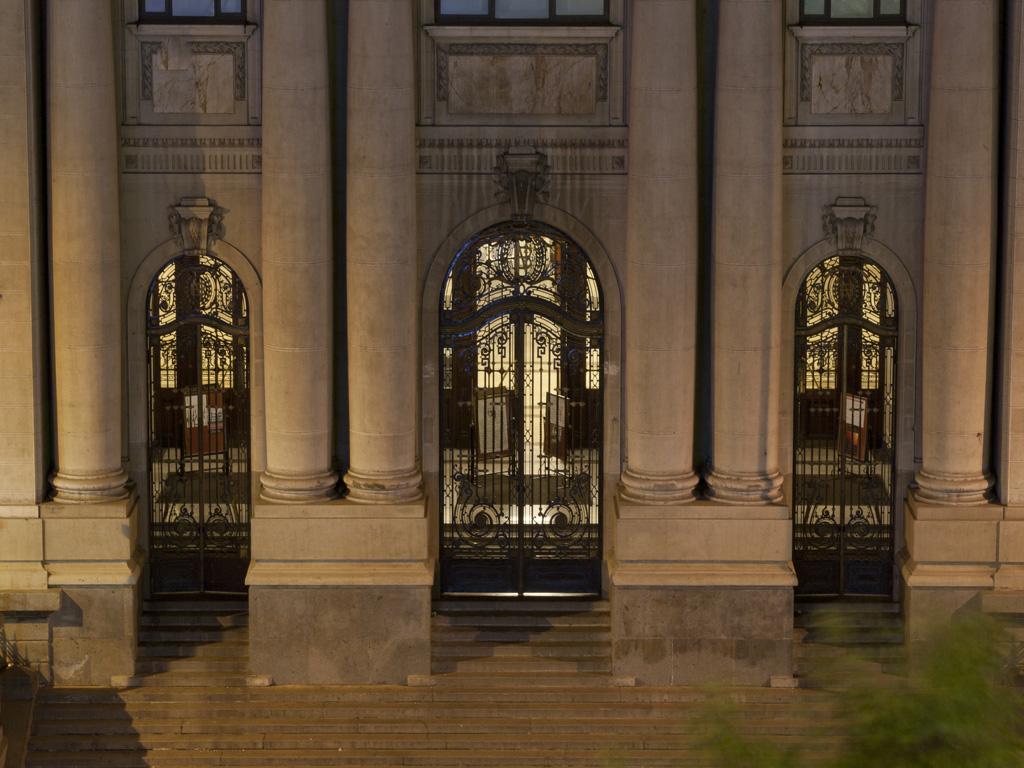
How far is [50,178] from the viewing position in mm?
29938

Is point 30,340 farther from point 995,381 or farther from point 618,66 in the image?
point 995,381

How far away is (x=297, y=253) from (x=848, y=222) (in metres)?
7.85

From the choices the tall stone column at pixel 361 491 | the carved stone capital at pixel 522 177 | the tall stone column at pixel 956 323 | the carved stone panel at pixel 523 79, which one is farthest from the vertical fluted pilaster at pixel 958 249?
the tall stone column at pixel 361 491

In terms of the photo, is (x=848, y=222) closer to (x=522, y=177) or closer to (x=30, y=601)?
(x=522, y=177)

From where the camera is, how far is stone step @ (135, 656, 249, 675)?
100.0ft

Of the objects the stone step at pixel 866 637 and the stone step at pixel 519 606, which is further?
the stone step at pixel 519 606

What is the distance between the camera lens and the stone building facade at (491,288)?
97.6ft

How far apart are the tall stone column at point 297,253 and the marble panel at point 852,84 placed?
6.97 metres

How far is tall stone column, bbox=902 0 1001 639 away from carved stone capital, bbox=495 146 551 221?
5436 millimetres

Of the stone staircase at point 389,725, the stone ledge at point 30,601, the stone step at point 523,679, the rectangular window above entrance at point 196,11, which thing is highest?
the rectangular window above entrance at point 196,11

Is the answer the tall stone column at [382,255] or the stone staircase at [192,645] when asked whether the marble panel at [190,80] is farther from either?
the stone staircase at [192,645]

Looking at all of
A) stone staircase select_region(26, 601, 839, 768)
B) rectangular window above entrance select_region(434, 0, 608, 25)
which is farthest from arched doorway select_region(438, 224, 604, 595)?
rectangular window above entrance select_region(434, 0, 608, 25)

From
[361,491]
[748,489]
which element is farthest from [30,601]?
[748,489]

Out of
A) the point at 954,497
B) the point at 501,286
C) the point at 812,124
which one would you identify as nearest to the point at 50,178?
the point at 501,286
